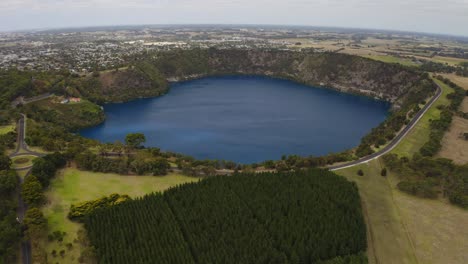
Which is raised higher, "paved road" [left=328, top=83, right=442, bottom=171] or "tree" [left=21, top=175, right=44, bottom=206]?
"paved road" [left=328, top=83, right=442, bottom=171]

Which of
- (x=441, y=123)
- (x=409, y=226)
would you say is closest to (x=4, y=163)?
(x=409, y=226)

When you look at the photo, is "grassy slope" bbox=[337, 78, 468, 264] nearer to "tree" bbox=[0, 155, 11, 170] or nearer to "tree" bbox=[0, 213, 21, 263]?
"tree" bbox=[0, 213, 21, 263]

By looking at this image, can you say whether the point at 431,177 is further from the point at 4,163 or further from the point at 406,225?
the point at 4,163

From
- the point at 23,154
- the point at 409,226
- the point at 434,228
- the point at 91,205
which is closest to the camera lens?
the point at 434,228

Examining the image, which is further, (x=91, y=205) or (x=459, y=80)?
(x=459, y=80)

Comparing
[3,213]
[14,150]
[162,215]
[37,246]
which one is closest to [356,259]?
[162,215]

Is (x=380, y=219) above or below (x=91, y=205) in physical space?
below

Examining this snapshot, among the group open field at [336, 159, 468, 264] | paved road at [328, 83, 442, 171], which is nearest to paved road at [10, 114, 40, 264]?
open field at [336, 159, 468, 264]

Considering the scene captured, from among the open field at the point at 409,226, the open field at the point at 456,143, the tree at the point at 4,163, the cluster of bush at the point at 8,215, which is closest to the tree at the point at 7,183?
the cluster of bush at the point at 8,215
